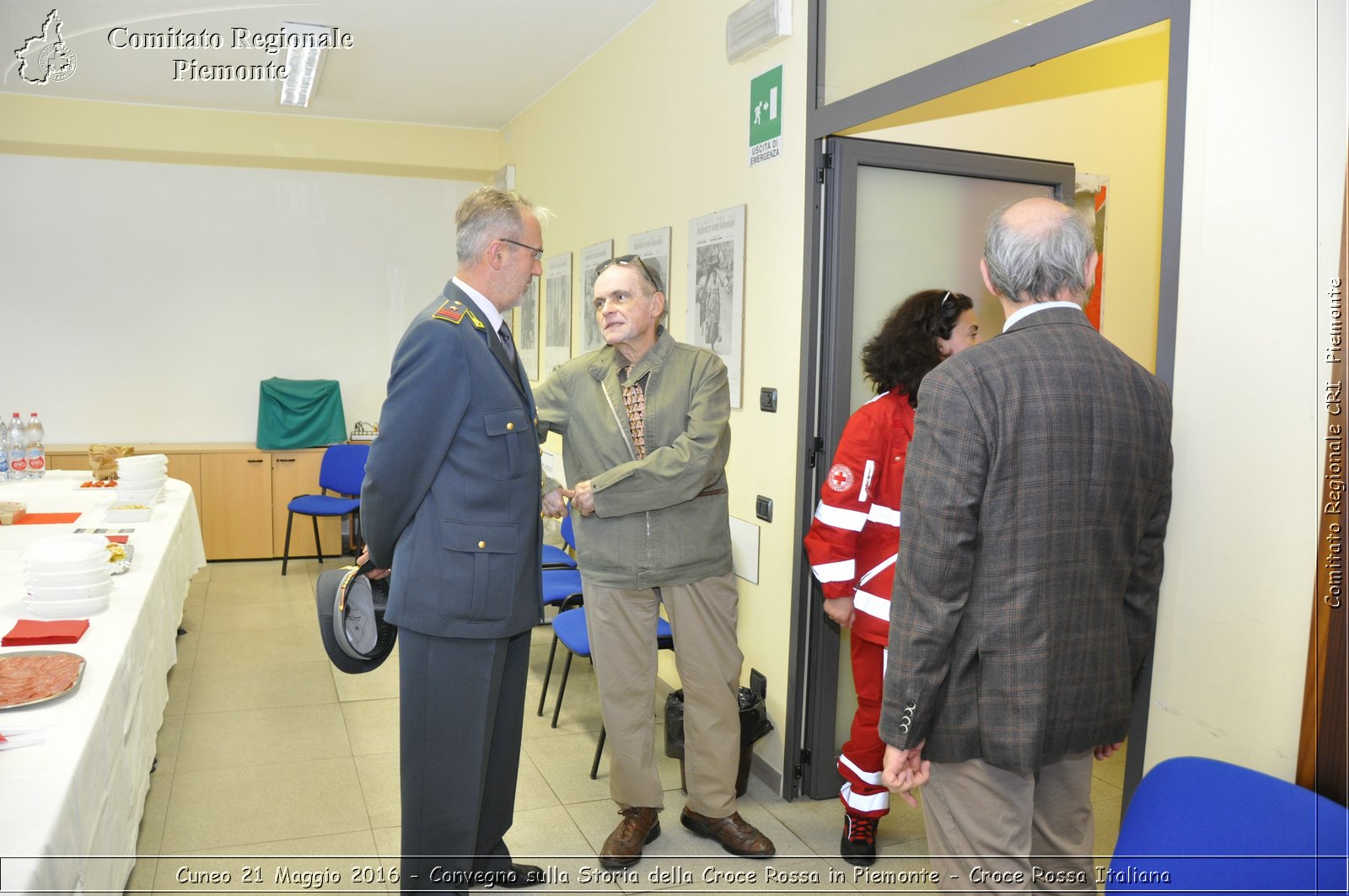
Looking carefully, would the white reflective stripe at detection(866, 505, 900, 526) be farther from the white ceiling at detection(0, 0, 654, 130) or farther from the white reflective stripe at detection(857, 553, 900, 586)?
the white ceiling at detection(0, 0, 654, 130)

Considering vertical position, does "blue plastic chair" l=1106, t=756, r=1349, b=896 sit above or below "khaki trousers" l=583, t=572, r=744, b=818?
above

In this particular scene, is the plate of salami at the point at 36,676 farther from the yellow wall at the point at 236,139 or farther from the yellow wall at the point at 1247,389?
the yellow wall at the point at 236,139

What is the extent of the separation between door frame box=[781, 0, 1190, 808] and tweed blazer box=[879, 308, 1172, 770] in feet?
0.88

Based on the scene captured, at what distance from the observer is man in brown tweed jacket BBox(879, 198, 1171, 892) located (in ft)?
5.31

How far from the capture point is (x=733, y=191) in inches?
148

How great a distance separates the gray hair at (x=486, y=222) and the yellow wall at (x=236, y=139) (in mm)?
5271

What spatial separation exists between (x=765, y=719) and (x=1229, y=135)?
7.63 ft

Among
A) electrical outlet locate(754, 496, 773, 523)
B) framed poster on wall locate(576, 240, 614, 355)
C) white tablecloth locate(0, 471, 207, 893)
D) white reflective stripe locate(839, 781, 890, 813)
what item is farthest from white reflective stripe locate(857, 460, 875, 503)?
framed poster on wall locate(576, 240, 614, 355)

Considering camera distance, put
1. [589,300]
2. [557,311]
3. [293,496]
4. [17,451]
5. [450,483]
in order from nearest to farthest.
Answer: [450,483] < [17,451] < [589,300] < [557,311] < [293,496]

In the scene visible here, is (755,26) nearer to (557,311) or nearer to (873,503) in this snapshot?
(873,503)

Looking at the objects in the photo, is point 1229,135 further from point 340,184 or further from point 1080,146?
point 340,184

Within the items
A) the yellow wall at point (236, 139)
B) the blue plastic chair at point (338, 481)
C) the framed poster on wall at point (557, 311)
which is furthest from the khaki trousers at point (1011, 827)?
the yellow wall at point (236, 139)

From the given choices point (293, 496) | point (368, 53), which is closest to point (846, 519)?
point (368, 53)

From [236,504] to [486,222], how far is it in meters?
5.47
